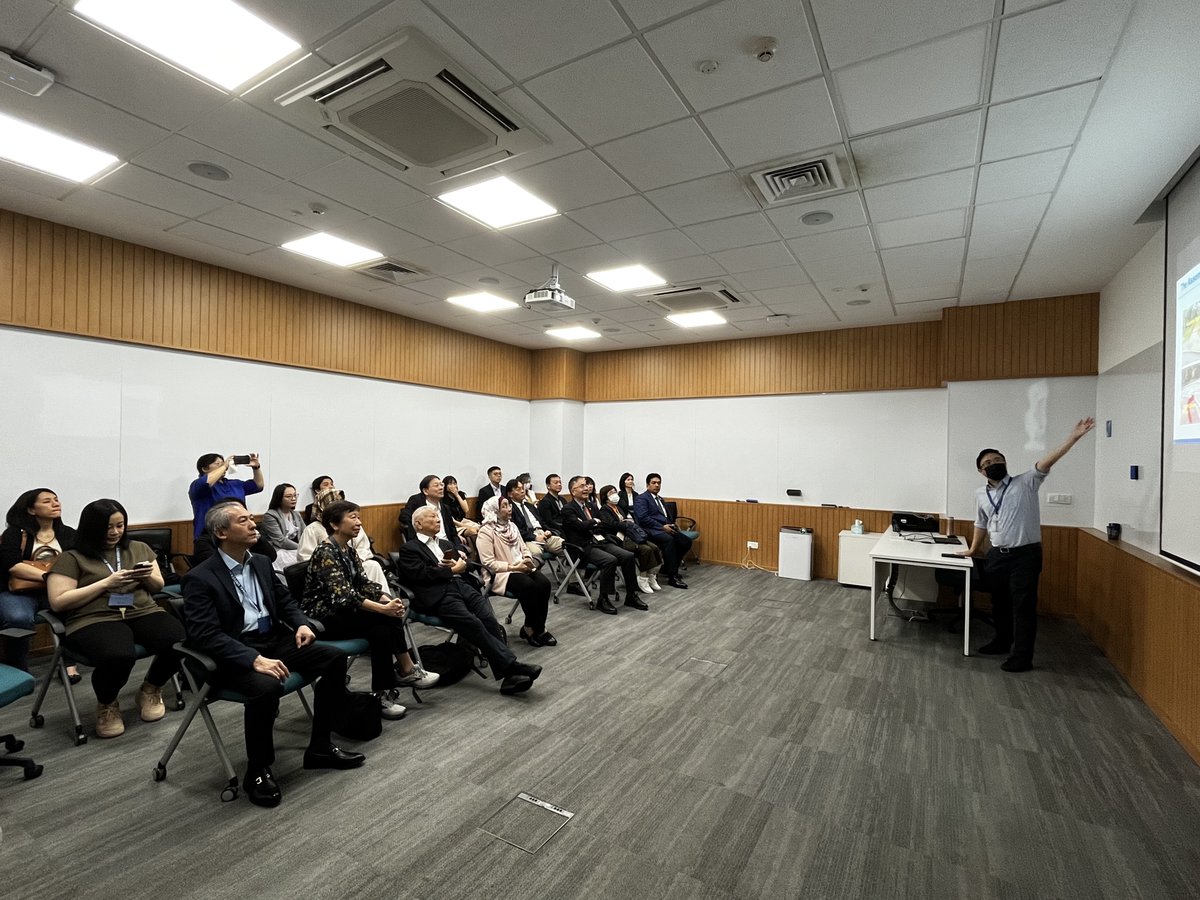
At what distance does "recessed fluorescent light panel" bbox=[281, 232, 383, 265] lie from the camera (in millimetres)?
4820

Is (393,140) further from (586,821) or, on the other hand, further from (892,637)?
(892,637)

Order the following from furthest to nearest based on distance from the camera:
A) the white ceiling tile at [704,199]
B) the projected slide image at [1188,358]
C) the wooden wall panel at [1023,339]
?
the wooden wall panel at [1023,339]
the white ceiling tile at [704,199]
the projected slide image at [1188,358]

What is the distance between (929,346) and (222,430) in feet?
27.1

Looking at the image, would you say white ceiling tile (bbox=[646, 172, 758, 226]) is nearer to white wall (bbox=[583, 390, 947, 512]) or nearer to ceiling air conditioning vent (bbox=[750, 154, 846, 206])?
ceiling air conditioning vent (bbox=[750, 154, 846, 206])

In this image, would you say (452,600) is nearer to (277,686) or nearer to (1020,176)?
(277,686)

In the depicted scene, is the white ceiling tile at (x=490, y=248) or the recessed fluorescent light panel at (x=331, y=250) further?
the recessed fluorescent light panel at (x=331, y=250)

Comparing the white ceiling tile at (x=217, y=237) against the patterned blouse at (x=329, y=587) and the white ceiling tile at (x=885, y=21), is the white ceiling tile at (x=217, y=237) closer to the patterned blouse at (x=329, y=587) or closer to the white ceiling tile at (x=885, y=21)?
the patterned blouse at (x=329, y=587)

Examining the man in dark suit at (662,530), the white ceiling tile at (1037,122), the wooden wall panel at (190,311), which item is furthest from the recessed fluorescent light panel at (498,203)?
the man in dark suit at (662,530)

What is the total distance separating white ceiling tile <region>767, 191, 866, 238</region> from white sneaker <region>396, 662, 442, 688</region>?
4.11m

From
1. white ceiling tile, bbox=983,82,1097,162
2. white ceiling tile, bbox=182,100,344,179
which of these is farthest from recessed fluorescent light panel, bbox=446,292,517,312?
white ceiling tile, bbox=983,82,1097,162

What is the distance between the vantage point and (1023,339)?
620cm

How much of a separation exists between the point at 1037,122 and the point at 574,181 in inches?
101

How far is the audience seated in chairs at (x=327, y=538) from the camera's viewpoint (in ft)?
12.3

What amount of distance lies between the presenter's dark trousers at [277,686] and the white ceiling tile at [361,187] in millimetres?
2821
